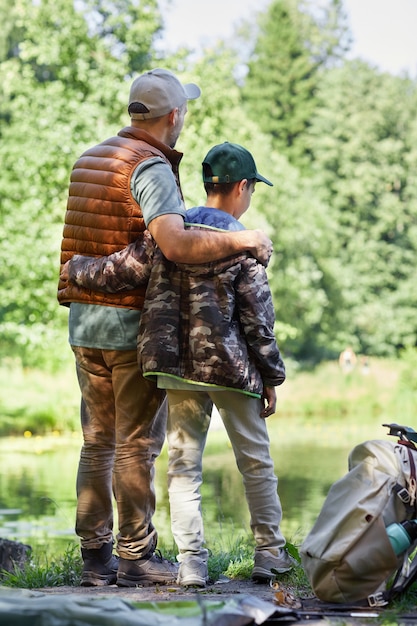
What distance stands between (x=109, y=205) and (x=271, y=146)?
3400cm

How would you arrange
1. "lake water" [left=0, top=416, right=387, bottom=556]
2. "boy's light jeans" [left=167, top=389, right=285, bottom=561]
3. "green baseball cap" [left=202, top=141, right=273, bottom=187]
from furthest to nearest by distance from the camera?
"lake water" [left=0, top=416, right=387, bottom=556] < "green baseball cap" [left=202, top=141, right=273, bottom=187] < "boy's light jeans" [left=167, top=389, right=285, bottom=561]

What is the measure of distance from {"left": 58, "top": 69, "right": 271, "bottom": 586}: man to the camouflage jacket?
0.10m

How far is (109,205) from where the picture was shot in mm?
4152

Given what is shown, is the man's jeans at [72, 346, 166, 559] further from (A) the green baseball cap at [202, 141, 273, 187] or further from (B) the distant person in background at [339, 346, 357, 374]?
(B) the distant person in background at [339, 346, 357, 374]

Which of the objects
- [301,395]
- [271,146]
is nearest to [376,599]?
[301,395]

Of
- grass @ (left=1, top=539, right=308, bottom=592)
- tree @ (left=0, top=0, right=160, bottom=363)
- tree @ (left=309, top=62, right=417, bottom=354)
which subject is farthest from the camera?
tree @ (left=309, top=62, right=417, bottom=354)

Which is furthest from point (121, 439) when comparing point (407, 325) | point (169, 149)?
point (407, 325)

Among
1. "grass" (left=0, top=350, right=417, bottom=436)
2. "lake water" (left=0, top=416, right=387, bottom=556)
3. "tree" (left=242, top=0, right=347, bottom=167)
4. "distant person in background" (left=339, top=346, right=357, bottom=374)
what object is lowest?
"lake water" (left=0, top=416, right=387, bottom=556)

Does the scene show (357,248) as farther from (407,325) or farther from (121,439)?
(121,439)

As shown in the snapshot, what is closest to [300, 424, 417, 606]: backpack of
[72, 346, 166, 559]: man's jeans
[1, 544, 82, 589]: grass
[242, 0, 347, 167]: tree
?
[72, 346, 166, 559]: man's jeans

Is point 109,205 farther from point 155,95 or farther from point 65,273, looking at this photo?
point 155,95

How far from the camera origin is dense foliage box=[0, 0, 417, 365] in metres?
19.7

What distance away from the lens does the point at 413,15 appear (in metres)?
47.8

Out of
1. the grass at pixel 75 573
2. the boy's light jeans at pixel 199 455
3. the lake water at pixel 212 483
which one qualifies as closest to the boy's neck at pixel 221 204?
the boy's light jeans at pixel 199 455
